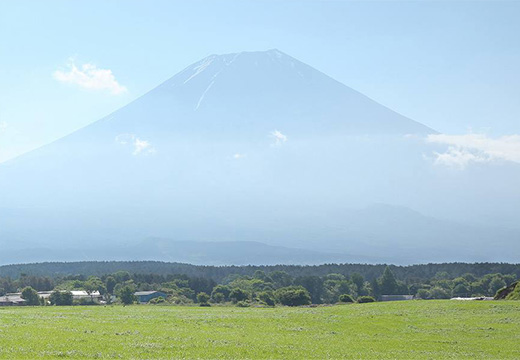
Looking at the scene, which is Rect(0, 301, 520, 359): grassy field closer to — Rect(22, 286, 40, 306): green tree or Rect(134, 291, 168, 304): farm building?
Rect(22, 286, 40, 306): green tree

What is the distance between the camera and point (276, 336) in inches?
971

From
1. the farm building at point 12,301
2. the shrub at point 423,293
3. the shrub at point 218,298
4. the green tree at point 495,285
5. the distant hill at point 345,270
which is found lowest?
the farm building at point 12,301

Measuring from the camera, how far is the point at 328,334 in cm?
2616

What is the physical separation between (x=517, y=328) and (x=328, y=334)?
803 centimetres

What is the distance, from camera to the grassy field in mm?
19984

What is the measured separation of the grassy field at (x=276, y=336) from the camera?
20.0m

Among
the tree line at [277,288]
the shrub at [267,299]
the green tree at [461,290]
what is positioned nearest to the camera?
the shrub at [267,299]

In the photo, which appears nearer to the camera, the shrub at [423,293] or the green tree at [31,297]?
the green tree at [31,297]

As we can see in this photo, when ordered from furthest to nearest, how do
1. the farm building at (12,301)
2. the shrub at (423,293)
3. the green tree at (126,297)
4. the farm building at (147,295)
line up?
1. the shrub at (423,293)
2. the farm building at (147,295)
3. the farm building at (12,301)
4. the green tree at (126,297)

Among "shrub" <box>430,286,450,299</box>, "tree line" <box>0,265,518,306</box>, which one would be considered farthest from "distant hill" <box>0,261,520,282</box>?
"shrub" <box>430,286,450,299</box>

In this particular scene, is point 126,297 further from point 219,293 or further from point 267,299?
point 267,299

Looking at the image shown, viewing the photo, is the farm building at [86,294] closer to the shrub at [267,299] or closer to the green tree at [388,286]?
the shrub at [267,299]

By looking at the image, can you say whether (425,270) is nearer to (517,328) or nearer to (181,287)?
(181,287)

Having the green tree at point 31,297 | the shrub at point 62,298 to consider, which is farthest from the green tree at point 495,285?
the green tree at point 31,297
